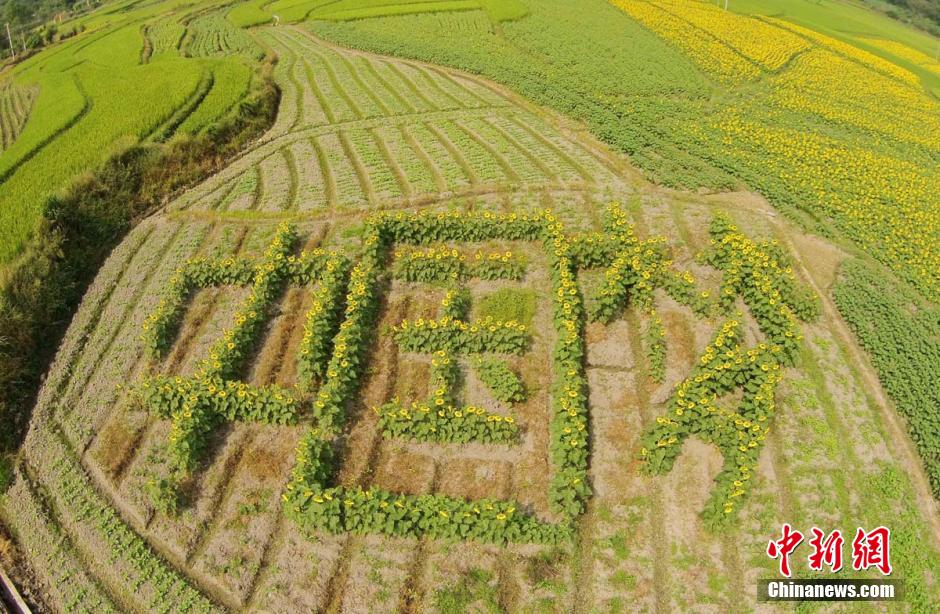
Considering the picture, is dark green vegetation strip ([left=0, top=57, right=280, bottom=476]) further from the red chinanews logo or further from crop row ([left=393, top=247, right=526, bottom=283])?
the red chinanews logo

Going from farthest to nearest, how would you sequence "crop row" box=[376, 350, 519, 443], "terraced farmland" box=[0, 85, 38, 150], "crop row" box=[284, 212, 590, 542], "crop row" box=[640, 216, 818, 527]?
"terraced farmland" box=[0, 85, 38, 150] < "crop row" box=[376, 350, 519, 443] < "crop row" box=[640, 216, 818, 527] < "crop row" box=[284, 212, 590, 542]

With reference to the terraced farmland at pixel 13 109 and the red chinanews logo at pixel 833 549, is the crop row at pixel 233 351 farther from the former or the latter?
the terraced farmland at pixel 13 109

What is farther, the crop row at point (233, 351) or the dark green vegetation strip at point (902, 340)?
the dark green vegetation strip at point (902, 340)

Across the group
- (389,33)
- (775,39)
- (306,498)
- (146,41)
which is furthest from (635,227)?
(146,41)

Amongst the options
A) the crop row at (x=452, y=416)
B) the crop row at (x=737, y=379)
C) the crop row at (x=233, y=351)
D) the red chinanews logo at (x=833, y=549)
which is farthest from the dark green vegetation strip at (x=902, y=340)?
the crop row at (x=233, y=351)

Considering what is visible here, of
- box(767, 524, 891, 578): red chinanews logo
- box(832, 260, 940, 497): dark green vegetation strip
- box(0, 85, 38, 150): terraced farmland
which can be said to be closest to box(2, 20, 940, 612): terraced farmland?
box(767, 524, 891, 578): red chinanews logo

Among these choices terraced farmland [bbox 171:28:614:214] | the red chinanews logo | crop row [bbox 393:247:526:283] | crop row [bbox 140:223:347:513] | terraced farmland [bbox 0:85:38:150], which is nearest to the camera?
the red chinanews logo

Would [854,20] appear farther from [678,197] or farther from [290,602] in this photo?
[290,602]

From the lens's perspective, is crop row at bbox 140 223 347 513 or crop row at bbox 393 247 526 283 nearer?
crop row at bbox 140 223 347 513
